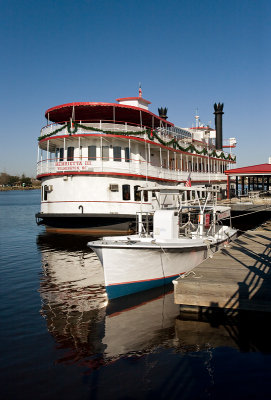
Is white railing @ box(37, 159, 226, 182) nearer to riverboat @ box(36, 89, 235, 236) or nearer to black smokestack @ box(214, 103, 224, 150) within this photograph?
riverboat @ box(36, 89, 235, 236)

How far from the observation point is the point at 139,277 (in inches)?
425

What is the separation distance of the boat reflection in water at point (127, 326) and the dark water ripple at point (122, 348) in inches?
0.9

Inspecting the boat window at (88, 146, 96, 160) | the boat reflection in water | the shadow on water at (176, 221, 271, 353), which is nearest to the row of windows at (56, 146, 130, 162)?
the boat window at (88, 146, 96, 160)

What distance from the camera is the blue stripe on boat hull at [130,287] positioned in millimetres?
10477

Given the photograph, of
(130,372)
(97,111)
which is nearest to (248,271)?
(130,372)

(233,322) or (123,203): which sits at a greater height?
(123,203)

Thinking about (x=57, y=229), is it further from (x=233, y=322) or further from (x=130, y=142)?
(x=233, y=322)

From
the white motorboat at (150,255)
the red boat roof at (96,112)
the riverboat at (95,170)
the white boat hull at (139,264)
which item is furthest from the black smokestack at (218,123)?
the white boat hull at (139,264)

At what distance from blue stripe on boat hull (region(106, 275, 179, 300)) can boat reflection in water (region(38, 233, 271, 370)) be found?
6.7 inches

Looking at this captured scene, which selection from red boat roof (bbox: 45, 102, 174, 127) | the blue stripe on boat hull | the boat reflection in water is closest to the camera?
the boat reflection in water

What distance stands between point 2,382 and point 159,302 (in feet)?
17.5

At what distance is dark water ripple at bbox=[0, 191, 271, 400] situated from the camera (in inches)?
227

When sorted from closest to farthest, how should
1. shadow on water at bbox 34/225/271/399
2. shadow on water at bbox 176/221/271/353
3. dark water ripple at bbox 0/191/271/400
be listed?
dark water ripple at bbox 0/191/271/400 → shadow on water at bbox 34/225/271/399 → shadow on water at bbox 176/221/271/353

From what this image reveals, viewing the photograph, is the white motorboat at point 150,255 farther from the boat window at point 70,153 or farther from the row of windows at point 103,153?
the boat window at point 70,153
